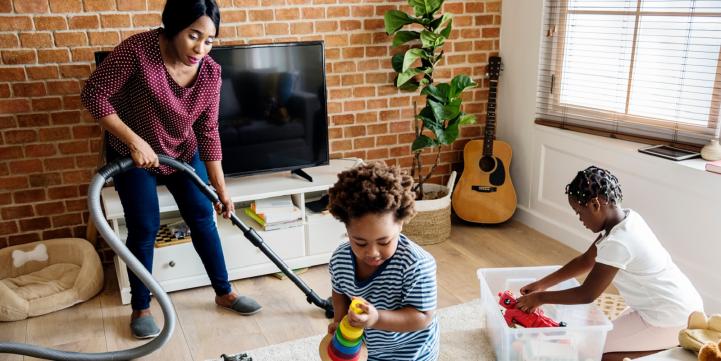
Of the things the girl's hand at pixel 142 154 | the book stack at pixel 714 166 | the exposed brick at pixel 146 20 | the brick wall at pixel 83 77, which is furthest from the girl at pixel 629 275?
the exposed brick at pixel 146 20

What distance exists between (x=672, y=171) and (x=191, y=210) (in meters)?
2.09

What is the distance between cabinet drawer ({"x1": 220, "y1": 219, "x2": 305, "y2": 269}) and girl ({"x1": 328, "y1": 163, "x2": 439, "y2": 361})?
4.76 feet

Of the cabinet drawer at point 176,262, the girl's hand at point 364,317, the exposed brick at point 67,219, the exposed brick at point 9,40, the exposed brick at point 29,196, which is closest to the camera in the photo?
the girl's hand at point 364,317

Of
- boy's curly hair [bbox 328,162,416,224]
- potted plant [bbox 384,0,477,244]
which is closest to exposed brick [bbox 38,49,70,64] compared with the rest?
potted plant [bbox 384,0,477,244]

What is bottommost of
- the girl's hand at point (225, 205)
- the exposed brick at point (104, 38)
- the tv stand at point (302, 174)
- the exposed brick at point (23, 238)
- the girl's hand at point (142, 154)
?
the exposed brick at point (23, 238)

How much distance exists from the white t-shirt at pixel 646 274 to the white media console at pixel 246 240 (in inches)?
56.8

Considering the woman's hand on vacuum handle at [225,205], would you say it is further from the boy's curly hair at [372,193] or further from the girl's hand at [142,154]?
the boy's curly hair at [372,193]

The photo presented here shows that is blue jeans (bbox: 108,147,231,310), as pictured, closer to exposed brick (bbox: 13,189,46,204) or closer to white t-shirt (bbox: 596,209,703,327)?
exposed brick (bbox: 13,189,46,204)

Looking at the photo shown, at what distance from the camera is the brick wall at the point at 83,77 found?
→ 8.96 ft

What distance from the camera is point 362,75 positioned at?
339 cm

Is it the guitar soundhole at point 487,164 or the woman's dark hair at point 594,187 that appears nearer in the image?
the woman's dark hair at point 594,187

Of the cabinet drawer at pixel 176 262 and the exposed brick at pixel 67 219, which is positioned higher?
the exposed brick at pixel 67 219

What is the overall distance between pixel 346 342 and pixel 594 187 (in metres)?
1.04

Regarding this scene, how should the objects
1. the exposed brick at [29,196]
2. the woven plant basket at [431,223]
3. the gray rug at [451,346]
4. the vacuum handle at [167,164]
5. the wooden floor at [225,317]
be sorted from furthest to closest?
the woven plant basket at [431,223] < the exposed brick at [29,196] < the wooden floor at [225,317] < the gray rug at [451,346] < the vacuum handle at [167,164]
